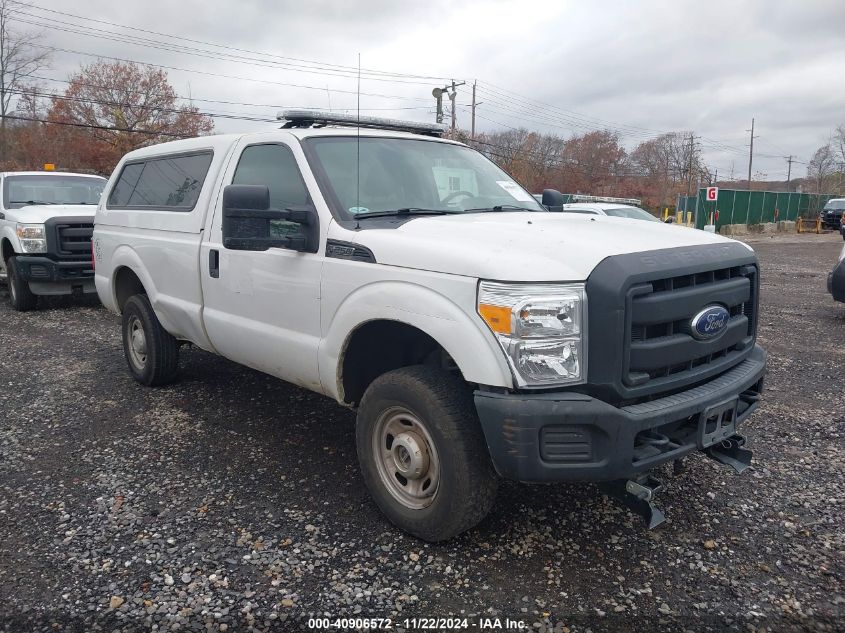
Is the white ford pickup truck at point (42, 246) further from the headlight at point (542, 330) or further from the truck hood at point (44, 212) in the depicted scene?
the headlight at point (542, 330)

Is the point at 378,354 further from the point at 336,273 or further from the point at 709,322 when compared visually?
the point at 709,322

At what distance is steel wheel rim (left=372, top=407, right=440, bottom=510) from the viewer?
10.1 feet

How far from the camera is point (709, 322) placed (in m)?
2.98

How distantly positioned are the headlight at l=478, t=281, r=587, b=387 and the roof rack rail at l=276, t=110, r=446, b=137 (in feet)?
7.53

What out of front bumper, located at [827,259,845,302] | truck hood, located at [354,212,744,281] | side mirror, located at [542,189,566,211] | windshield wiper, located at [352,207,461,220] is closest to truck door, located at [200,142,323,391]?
windshield wiper, located at [352,207,461,220]

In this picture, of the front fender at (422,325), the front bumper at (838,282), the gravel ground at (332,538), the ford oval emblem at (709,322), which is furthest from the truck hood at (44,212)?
the front bumper at (838,282)

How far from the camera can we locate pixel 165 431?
15.4ft

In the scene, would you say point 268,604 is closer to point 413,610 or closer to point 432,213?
point 413,610

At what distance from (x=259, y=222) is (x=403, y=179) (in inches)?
37.1

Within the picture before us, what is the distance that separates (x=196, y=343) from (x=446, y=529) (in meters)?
2.64

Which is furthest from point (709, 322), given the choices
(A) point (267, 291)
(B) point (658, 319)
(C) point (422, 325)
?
(A) point (267, 291)

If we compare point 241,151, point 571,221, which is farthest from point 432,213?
point 241,151

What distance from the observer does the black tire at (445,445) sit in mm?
2871

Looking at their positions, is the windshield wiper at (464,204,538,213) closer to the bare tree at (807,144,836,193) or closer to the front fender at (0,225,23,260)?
the front fender at (0,225,23,260)
